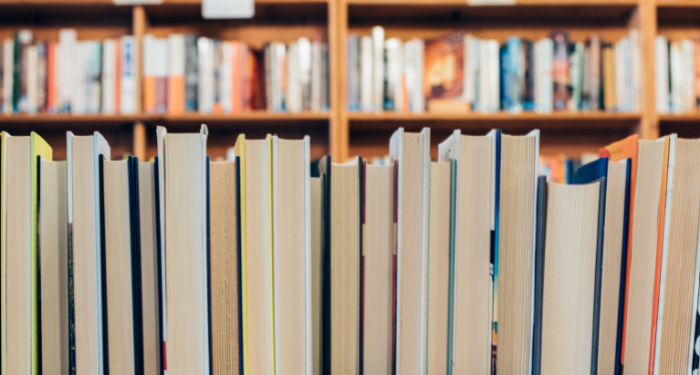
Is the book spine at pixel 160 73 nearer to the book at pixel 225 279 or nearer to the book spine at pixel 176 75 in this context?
the book spine at pixel 176 75

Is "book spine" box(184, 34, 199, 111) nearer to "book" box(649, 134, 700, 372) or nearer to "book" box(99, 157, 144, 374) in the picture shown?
"book" box(99, 157, 144, 374)

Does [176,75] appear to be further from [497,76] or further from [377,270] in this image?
[377,270]

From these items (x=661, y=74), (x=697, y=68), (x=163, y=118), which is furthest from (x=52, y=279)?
(x=697, y=68)

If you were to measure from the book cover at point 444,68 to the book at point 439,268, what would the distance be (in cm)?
140

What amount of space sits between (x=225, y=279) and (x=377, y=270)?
0.43ft

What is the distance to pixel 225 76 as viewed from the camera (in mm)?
1735

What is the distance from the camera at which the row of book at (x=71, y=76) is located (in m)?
1.70

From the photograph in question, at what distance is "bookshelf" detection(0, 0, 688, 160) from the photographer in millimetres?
1716

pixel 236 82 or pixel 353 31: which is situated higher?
pixel 353 31

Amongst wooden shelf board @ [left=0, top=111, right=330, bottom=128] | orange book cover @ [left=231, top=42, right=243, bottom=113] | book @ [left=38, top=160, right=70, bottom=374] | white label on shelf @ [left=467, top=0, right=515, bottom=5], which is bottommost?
book @ [left=38, top=160, right=70, bottom=374]

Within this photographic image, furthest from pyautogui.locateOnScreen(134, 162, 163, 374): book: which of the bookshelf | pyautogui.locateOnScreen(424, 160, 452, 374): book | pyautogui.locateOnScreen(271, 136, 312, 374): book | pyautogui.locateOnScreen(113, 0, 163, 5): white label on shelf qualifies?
pyautogui.locateOnScreen(113, 0, 163, 5): white label on shelf

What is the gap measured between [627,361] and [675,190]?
0.49 ft

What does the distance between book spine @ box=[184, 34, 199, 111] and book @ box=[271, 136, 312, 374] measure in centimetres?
141

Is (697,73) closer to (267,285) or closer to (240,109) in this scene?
(240,109)
